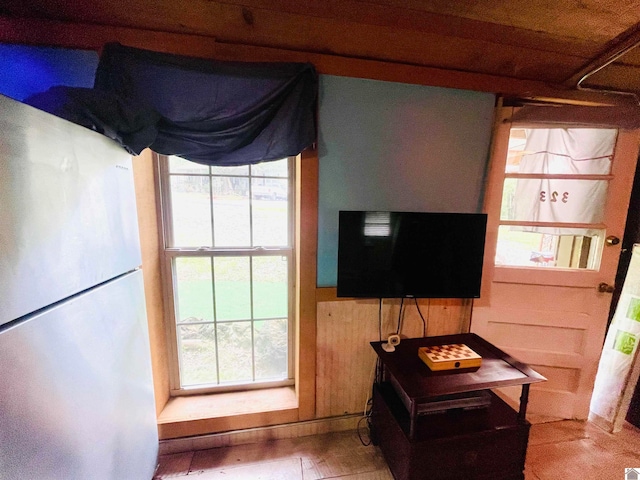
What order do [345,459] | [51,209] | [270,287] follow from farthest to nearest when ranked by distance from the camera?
1. [270,287]
2. [345,459]
3. [51,209]

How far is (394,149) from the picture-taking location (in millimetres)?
1423

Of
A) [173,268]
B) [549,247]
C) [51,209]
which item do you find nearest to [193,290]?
[173,268]

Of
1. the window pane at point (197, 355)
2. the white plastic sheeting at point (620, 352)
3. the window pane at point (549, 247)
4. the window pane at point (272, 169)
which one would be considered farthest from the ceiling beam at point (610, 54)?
the window pane at point (197, 355)

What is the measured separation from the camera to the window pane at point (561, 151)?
1541mm

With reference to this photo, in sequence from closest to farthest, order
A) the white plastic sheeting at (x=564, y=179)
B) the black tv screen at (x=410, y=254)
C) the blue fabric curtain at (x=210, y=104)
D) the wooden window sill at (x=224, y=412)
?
1. the blue fabric curtain at (x=210, y=104)
2. the black tv screen at (x=410, y=254)
3. the wooden window sill at (x=224, y=412)
4. the white plastic sheeting at (x=564, y=179)

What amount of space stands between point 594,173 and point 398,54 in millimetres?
1401

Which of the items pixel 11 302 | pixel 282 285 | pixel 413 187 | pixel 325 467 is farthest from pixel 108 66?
pixel 325 467

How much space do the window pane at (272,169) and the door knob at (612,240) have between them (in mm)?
1990

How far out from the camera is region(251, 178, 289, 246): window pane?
5.06 feet

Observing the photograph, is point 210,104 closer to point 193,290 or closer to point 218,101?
point 218,101

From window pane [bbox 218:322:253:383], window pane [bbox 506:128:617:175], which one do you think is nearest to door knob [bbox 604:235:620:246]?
window pane [bbox 506:128:617:175]

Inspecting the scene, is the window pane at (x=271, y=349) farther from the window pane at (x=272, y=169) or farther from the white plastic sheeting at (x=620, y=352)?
the white plastic sheeting at (x=620, y=352)

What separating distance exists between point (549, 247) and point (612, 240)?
30 cm

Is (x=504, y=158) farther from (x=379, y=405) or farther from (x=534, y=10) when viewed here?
(x=379, y=405)
